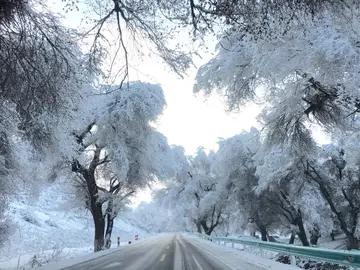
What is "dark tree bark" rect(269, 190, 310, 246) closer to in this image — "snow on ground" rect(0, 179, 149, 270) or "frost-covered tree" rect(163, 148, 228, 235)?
"frost-covered tree" rect(163, 148, 228, 235)

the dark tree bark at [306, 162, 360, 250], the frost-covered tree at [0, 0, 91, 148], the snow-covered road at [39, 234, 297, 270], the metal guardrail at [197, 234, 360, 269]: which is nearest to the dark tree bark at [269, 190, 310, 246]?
the dark tree bark at [306, 162, 360, 250]

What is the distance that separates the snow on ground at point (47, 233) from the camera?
16.2 meters

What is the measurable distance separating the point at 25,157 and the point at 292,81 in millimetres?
9647

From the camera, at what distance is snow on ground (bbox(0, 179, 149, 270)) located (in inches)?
637

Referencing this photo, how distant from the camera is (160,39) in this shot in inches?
272

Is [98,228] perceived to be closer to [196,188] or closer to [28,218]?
[196,188]

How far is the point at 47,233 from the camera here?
39875mm

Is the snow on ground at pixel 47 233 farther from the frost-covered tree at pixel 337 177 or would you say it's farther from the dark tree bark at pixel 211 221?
the frost-covered tree at pixel 337 177

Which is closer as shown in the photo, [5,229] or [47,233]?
[5,229]

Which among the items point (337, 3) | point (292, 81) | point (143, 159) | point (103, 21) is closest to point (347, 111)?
point (292, 81)

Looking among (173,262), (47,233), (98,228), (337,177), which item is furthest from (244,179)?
(47,233)

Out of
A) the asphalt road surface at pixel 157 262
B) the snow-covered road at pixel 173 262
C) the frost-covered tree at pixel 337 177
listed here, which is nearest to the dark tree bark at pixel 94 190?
the snow-covered road at pixel 173 262

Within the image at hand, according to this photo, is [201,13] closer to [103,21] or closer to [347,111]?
[103,21]

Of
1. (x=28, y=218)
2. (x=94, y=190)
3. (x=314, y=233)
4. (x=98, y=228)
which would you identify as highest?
(x=28, y=218)
